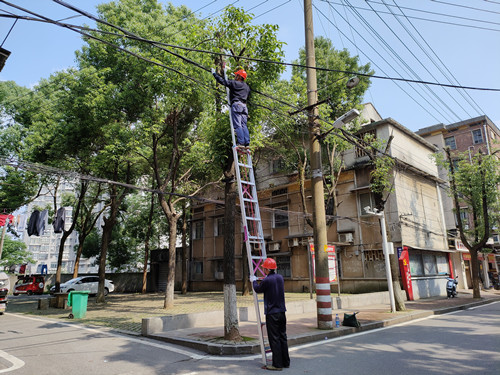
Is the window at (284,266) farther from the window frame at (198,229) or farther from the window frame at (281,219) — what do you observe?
the window frame at (198,229)

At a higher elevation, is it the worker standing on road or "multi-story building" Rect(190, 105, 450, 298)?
"multi-story building" Rect(190, 105, 450, 298)

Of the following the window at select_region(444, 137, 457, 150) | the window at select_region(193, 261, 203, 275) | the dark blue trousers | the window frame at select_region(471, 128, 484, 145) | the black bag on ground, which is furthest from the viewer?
the window at select_region(444, 137, 457, 150)

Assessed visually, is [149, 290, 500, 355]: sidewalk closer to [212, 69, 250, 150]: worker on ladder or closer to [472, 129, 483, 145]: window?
[212, 69, 250, 150]: worker on ladder

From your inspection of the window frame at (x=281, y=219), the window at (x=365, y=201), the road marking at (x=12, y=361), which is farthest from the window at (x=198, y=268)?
the road marking at (x=12, y=361)

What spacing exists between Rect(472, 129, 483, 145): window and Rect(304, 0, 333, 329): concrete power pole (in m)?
36.4

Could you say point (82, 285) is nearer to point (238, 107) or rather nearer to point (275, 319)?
point (238, 107)

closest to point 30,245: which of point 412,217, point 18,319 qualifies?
point 18,319

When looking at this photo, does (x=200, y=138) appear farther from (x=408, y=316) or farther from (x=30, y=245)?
(x=30, y=245)

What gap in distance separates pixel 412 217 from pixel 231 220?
1750 centimetres

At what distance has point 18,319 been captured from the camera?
13.4 meters

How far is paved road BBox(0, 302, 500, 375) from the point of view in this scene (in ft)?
19.3

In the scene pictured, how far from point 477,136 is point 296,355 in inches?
1639

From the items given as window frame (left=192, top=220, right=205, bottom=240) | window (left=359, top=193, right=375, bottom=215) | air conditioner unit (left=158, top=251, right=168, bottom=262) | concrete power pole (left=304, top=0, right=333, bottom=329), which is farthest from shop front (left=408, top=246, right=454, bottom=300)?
air conditioner unit (left=158, top=251, right=168, bottom=262)

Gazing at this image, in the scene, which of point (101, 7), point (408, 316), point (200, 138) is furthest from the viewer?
point (200, 138)
